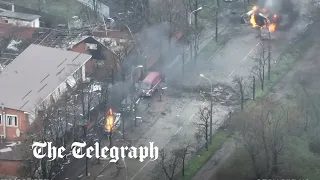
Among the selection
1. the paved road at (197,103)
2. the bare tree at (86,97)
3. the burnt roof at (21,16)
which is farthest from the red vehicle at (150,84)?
the burnt roof at (21,16)

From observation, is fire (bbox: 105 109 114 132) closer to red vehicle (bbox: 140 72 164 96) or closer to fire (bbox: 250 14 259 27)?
red vehicle (bbox: 140 72 164 96)

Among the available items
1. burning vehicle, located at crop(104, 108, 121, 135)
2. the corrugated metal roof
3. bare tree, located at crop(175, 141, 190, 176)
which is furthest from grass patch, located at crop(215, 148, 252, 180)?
the corrugated metal roof

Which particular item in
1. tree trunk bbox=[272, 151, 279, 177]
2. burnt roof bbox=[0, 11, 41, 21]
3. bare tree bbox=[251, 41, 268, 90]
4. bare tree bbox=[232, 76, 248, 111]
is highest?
burnt roof bbox=[0, 11, 41, 21]

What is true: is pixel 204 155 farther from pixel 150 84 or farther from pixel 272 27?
pixel 272 27

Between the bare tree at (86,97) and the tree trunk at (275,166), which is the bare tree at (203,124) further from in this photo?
the bare tree at (86,97)

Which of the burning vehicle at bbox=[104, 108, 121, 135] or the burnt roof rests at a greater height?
the burnt roof

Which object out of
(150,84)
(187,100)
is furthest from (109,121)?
(187,100)

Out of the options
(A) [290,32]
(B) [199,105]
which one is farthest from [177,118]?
(A) [290,32]
